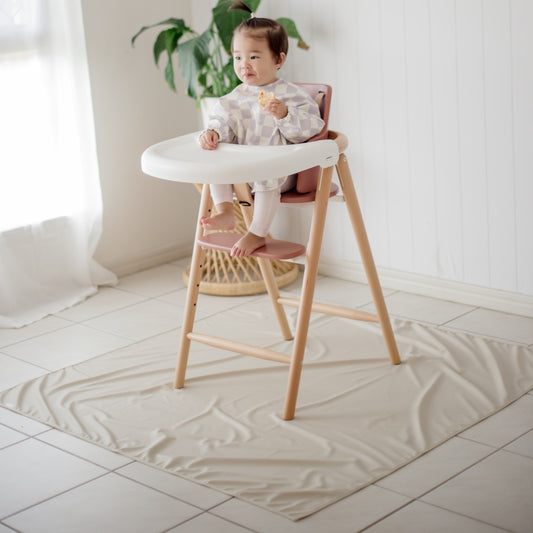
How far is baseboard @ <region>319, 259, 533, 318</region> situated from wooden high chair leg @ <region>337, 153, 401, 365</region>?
0.59m

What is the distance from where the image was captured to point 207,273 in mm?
3410

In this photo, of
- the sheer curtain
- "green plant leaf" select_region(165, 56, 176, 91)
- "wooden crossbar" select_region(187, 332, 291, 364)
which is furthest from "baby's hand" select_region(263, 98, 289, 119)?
the sheer curtain

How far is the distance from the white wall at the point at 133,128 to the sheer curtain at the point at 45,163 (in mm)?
172

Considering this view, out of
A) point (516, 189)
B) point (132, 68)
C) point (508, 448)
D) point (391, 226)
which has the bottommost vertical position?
point (508, 448)

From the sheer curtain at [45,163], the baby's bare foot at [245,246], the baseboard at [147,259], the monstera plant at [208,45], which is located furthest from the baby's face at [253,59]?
the baseboard at [147,259]

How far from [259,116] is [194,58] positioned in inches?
36.7

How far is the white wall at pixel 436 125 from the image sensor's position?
2.76 metres

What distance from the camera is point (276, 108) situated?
216 centimetres

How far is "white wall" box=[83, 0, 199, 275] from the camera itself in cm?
346

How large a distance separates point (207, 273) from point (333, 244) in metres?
0.54

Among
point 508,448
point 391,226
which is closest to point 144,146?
point 391,226

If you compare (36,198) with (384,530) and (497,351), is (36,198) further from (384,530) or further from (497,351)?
(384,530)

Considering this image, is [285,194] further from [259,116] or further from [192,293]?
[192,293]

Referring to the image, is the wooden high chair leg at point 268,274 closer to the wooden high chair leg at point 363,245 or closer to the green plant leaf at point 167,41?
the wooden high chair leg at point 363,245
